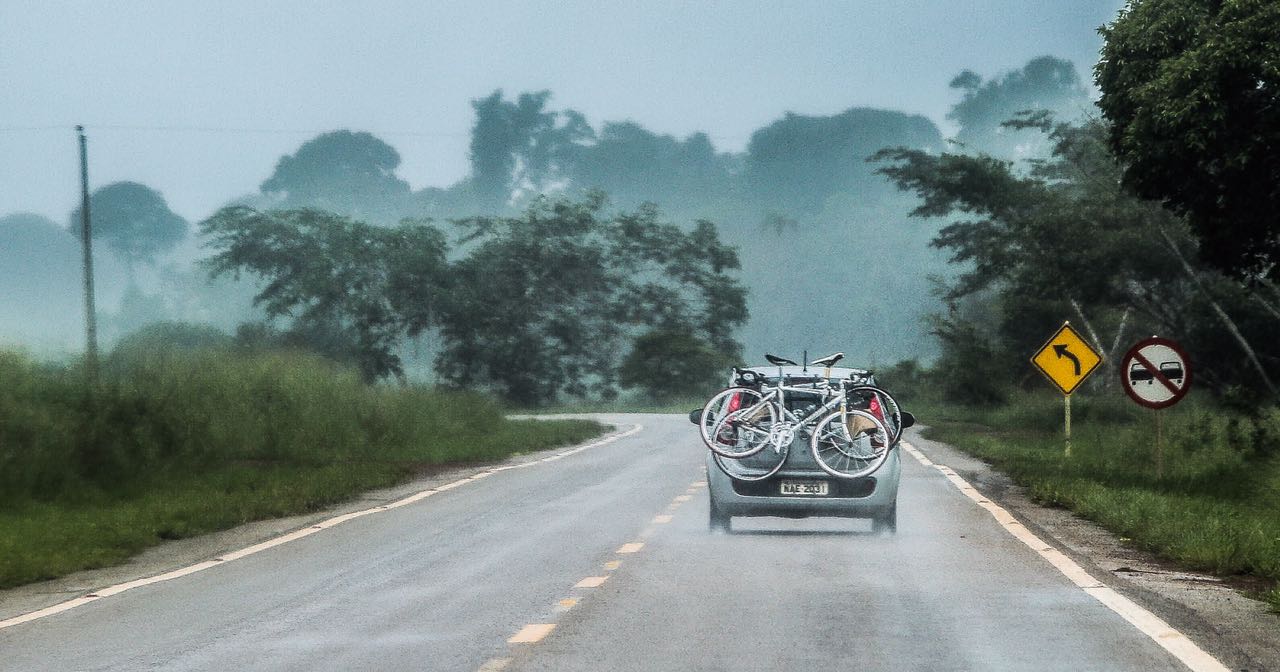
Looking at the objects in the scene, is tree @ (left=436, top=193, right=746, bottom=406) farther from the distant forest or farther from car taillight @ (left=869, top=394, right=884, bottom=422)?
car taillight @ (left=869, top=394, right=884, bottom=422)

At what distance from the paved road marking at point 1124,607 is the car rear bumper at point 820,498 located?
1320 millimetres

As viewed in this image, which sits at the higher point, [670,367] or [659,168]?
[659,168]

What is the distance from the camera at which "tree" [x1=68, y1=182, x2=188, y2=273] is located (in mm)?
108438

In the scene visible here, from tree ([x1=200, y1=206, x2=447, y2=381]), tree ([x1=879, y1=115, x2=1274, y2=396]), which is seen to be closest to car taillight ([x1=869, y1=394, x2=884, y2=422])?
tree ([x1=879, y1=115, x2=1274, y2=396])

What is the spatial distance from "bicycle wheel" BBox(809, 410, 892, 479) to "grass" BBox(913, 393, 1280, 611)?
242 centimetres

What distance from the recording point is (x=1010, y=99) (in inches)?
5384

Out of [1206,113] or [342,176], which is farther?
[342,176]

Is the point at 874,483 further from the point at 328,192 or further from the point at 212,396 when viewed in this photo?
the point at 328,192

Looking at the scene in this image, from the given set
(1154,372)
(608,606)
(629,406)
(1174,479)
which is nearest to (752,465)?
(608,606)

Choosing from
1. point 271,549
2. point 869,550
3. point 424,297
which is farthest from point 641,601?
point 424,297

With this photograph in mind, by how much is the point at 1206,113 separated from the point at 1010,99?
11889 centimetres

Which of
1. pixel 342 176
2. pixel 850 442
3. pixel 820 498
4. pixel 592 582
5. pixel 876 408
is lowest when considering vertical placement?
pixel 592 582

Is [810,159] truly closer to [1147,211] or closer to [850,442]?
[1147,211]

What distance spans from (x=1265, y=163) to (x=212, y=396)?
1810 cm
